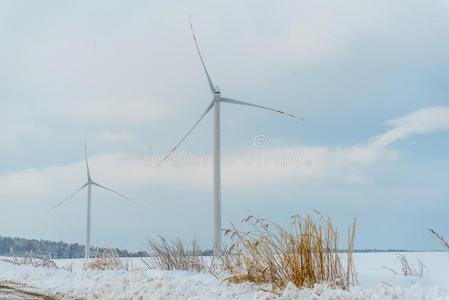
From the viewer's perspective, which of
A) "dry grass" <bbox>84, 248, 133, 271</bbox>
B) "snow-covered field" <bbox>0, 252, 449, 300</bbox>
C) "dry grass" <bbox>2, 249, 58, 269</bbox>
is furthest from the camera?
"dry grass" <bbox>2, 249, 58, 269</bbox>

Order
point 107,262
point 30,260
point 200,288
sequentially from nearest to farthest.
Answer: point 200,288 < point 107,262 < point 30,260

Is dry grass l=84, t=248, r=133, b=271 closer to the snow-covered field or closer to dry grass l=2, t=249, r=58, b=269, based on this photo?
the snow-covered field

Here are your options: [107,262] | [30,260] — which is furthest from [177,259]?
[30,260]

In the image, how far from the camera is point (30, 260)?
11586 mm

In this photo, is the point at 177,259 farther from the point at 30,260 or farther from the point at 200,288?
the point at 30,260

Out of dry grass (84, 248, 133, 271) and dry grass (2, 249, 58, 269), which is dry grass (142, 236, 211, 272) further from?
dry grass (2, 249, 58, 269)

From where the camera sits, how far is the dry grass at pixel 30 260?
10969mm

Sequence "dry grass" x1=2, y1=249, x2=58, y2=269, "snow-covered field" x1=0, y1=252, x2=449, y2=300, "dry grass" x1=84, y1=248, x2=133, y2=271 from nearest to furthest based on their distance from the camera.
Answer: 1. "snow-covered field" x1=0, y1=252, x2=449, y2=300
2. "dry grass" x1=84, y1=248, x2=133, y2=271
3. "dry grass" x1=2, y1=249, x2=58, y2=269

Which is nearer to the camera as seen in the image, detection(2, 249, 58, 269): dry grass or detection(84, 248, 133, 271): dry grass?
detection(84, 248, 133, 271): dry grass

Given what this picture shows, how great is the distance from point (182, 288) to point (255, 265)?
0.96 metres

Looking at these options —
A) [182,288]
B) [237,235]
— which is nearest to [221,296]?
[182,288]

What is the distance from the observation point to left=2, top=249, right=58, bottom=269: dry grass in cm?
1097

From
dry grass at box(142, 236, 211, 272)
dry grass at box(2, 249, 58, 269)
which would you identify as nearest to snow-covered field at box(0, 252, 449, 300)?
dry grass at box(142, 236, 211, 272)

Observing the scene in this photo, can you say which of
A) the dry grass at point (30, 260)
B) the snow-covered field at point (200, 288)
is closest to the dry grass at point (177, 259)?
the snow-covered field at point (200, 288)
